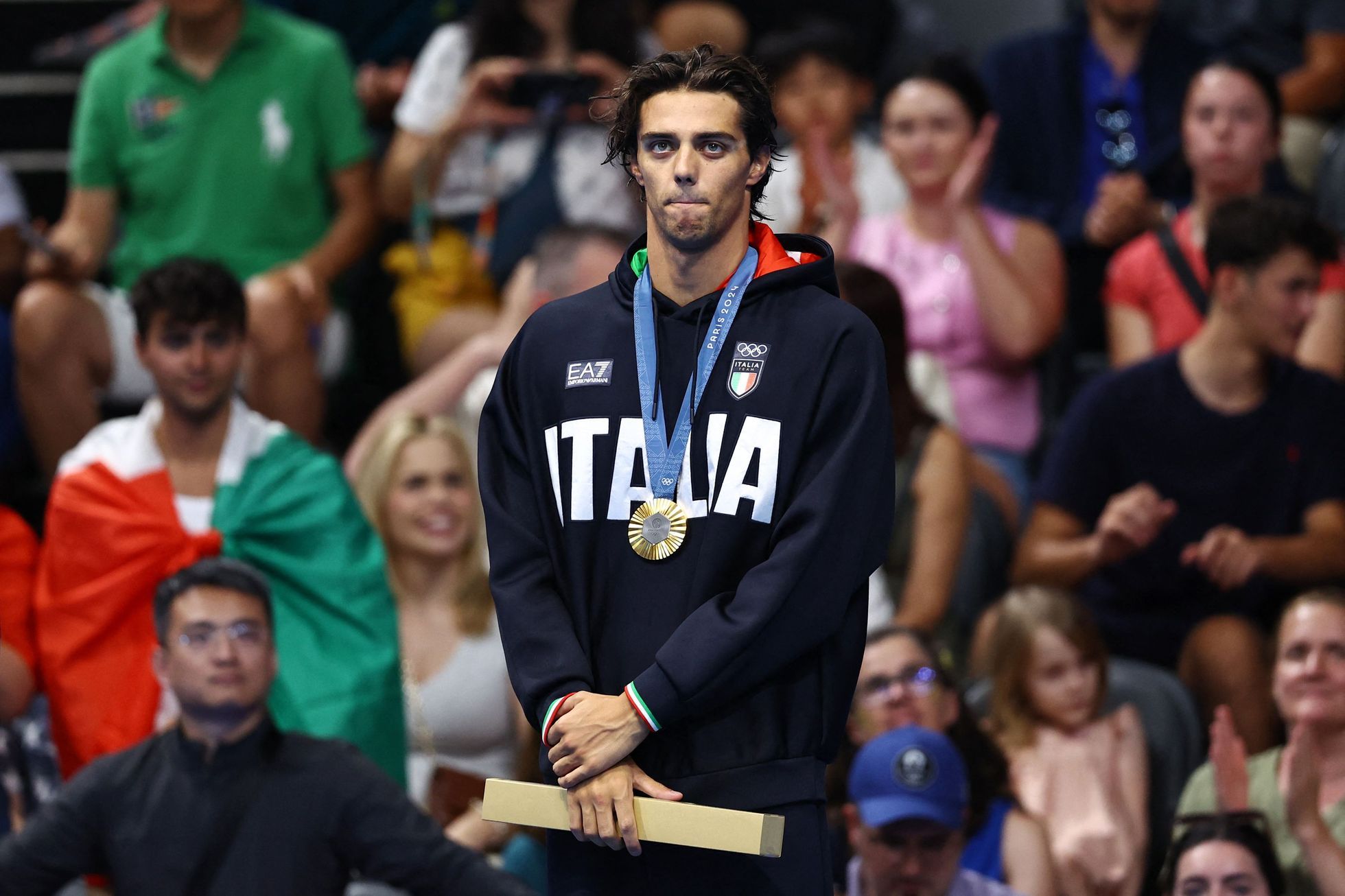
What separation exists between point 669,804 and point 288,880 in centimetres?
155

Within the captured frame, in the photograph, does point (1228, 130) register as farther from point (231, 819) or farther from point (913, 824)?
point (231, 819)

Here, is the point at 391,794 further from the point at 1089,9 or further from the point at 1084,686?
the point at 1089,9

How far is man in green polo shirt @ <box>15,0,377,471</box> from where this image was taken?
20.1 ft

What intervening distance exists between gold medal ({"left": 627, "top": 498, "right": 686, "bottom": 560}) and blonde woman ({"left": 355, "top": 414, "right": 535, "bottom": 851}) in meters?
2.47

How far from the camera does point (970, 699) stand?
489 cm

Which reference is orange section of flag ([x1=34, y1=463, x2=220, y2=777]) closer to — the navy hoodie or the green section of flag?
the green section of flag

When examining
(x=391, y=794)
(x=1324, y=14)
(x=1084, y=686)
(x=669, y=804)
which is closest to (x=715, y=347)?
(x=669, y=804)

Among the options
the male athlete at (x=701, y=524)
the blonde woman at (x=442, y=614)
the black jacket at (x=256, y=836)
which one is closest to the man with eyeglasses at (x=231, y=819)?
the black jacket at (x=256, y=836)

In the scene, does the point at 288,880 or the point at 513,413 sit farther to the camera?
the point at 288,880

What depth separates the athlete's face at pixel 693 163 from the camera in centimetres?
255

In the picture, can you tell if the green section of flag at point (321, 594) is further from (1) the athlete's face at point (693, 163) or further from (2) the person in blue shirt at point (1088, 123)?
(2) the person in blue shirt at point (1088, 123)

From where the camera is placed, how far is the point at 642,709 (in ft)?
8.14

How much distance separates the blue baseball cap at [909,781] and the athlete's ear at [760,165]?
5.67 ft

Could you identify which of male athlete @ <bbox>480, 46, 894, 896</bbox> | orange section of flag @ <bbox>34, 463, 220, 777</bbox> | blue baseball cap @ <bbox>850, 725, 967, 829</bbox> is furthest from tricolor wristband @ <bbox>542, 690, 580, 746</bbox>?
orange section of flag @ <bbox>34, 463, 220, 777</bbox>
